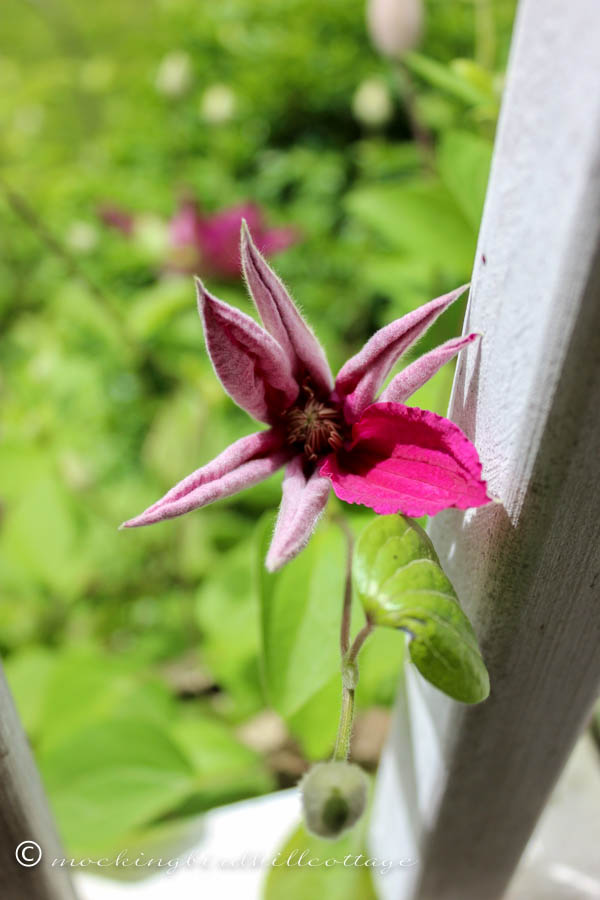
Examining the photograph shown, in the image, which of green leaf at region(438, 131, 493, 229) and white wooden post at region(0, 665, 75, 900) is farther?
green leaf at region(438, 131, 493, 229)

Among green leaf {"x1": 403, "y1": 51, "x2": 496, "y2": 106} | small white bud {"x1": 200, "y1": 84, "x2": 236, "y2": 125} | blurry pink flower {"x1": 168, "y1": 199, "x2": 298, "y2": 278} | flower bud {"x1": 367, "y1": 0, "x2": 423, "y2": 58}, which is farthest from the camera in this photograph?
small white bud {"x1": 200, "y1": 84, "x2": 236, "y2": 125}

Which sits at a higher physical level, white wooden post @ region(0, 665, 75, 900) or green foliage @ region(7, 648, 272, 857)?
white wooden post @ region(0, 665, 75, 900)

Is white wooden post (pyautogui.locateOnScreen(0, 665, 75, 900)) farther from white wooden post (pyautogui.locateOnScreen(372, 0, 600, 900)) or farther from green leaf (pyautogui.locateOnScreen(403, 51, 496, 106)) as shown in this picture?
green leaf (pyautogui.locateOnScreen(403, 51, 496, 106))

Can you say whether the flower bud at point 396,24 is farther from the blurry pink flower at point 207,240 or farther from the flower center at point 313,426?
the flower center at point 313,426

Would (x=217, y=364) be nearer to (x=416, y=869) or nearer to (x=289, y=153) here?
(x=416, y=869)

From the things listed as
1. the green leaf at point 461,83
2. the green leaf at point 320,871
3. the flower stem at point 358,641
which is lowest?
the green leaf at point 320,871

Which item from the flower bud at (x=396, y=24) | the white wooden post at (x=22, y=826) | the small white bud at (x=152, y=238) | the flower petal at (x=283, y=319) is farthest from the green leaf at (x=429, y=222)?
the white wooden post at (x=22, y=826)

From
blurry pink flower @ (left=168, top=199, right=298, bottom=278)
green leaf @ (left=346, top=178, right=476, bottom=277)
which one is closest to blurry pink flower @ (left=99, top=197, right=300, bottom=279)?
blurry pink flower @ (left=168, top=199, right=298, bottom=278)
